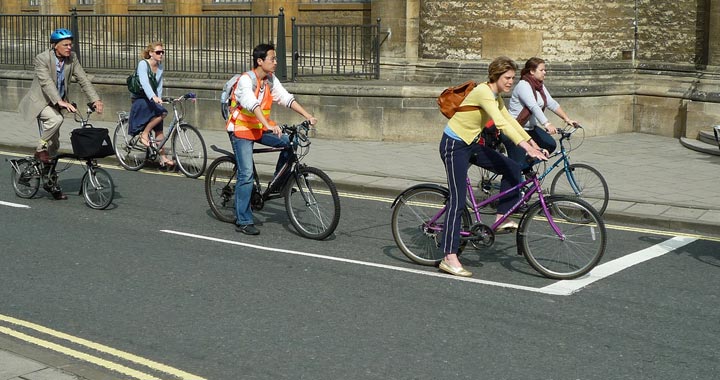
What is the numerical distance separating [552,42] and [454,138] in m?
9.47

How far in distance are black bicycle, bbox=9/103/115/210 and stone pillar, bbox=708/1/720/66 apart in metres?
Result: 9.93

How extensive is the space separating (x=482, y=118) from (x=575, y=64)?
9.50 metres

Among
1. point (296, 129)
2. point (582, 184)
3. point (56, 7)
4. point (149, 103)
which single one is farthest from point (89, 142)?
point (56, 7)

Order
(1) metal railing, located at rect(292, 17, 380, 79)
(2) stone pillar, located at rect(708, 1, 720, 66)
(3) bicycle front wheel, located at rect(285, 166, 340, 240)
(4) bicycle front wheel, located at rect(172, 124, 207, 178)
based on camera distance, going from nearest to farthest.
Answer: (3) bicycle front wheel, located at rect(285, 166, 340, 240) → (4) bicycle front wheel, located at rect(172, 124, 207, 178) → (2) stone pillar, located at rect(708, 1, 720, 66) → (1) metal railing, located at rect(292, 17, 380, 79)

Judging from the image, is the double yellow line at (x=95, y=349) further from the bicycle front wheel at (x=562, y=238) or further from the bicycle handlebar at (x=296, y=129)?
the bicycle handlebar at (x=296, y=129)

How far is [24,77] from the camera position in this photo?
20750 mm

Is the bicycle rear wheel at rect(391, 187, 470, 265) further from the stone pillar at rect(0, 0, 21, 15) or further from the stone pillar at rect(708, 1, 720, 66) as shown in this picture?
the stone pillar at rect(0, 0, 21, 15)

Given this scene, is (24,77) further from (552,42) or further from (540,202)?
(540,202)

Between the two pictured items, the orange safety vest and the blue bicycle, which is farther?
the blue bicycle

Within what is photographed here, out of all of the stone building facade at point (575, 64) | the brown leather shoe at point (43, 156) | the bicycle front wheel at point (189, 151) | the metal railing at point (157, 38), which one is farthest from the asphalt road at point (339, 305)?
the metal railing at point (157, 38)

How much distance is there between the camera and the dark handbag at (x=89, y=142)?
10.8 m

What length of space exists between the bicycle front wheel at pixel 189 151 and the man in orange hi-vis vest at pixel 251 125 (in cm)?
353

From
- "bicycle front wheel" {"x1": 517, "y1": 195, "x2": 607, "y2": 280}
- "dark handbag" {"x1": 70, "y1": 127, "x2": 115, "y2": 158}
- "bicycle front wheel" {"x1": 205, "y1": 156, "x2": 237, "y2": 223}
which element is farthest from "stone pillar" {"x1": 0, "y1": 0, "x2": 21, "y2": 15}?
"bicycle front wheel" {"x1": 517, "y1": 195, "x2": 607, "y2": 280}

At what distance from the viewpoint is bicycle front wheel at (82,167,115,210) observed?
11.0 m
